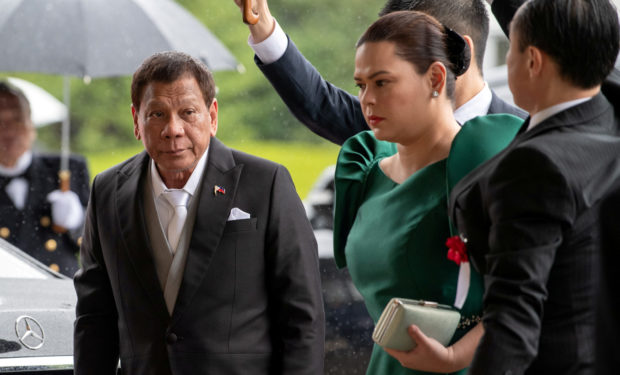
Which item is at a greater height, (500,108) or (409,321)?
(500,108)

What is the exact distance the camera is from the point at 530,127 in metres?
1.39

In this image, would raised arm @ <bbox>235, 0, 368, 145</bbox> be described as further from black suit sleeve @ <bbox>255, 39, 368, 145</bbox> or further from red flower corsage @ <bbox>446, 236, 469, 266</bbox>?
red flower corsage @ <bbox>446, 236, 469, 266</bbox>

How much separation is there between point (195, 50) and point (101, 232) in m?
2.49

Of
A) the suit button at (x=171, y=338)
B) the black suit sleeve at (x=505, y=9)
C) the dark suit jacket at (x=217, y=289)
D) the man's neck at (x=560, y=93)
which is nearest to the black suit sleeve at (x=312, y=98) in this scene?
the dark suit jacket at (x=217, y=289)

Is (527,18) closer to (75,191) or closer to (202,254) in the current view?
(202,254)

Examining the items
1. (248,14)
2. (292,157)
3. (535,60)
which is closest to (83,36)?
(248,14)

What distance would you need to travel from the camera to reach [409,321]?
151 cm

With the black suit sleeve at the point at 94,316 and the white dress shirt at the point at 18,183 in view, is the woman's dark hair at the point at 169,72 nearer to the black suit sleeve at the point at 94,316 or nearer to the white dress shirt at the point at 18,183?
the black suit sleeve at the point at 94,316

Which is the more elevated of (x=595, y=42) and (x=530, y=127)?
(x=595, y=42)

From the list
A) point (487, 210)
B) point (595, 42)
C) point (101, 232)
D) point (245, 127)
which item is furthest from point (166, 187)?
point (245, 127)

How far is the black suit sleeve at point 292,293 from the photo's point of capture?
6.23ft

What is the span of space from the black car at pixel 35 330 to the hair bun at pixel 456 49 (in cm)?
122

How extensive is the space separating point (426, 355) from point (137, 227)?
0.69 meters

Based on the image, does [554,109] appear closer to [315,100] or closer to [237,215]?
[237,215]
